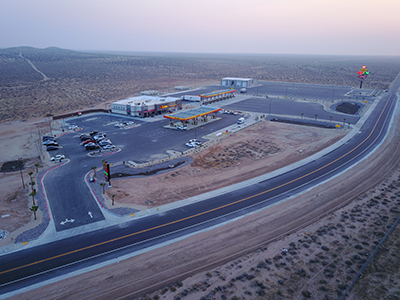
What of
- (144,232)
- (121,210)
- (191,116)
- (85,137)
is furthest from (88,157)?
(191,116)

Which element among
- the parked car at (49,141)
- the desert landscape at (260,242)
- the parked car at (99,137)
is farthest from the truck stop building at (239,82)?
the parked car at (49,141)

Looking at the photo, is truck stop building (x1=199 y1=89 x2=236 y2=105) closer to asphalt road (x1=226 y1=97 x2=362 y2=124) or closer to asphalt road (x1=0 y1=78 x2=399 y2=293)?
asphalt road (x1=226 y1=97 x2=362 y2=124)

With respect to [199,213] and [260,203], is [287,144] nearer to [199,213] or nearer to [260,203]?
[260,203]

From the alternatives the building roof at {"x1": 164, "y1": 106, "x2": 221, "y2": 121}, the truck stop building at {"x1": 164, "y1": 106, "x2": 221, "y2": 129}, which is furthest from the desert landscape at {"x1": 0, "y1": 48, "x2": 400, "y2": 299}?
the truck stop building at {"x1": 164, "y1": 106, "x2": 221, "y2": 129}

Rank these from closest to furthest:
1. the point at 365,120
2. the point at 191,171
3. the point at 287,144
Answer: the point at 191,171
the point at 287,144
the point at 365,120

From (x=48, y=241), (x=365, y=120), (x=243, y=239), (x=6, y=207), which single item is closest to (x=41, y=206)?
(x=6, y=207)
